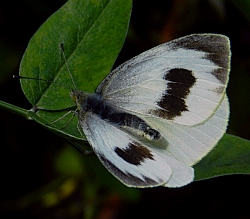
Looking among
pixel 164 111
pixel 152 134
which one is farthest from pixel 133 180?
pixel 164 111

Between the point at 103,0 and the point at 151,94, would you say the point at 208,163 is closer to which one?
the point at 151,94

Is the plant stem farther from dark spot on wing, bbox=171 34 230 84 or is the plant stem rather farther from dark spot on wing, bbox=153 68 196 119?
dark spot on wing, bbox=171 34 230 84

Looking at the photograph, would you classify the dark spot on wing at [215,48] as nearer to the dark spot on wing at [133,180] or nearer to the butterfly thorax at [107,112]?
the butterfly thorax at [107,112]

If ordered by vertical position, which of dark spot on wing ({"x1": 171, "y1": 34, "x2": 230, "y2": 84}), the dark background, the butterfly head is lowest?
the dark background

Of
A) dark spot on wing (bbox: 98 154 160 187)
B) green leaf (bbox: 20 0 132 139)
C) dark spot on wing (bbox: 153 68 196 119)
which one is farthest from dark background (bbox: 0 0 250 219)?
dark spot on wing (bbox: 98 154 160 187)

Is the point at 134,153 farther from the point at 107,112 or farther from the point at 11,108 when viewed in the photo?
the point at 11,108

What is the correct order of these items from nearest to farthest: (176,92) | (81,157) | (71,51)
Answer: (176,92)
(71,51)
(81,157)

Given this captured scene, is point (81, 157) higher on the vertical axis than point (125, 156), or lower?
lower
